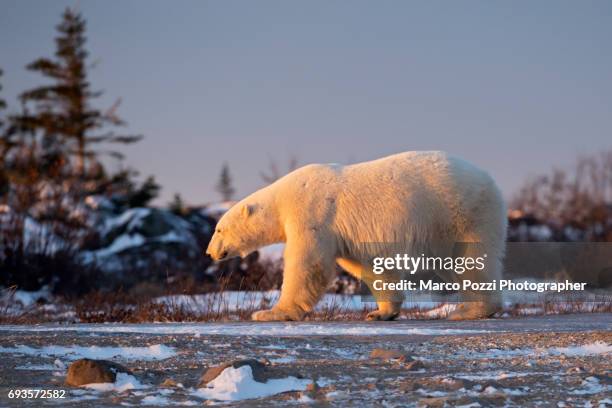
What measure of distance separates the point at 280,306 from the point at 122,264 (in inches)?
672

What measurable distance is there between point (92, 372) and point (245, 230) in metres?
5.12

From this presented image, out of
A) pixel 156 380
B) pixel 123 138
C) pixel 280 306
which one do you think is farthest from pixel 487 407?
pixel 123 138

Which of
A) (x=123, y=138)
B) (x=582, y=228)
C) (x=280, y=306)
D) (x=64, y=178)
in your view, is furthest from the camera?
(x=123, y=138)

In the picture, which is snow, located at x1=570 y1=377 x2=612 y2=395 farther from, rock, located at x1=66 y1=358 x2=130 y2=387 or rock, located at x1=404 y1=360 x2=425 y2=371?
rock, located at x1=66 y1=358 x2=130 y2=387

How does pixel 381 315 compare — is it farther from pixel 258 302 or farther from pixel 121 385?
pixel 121 385

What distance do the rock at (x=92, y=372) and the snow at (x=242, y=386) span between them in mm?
509

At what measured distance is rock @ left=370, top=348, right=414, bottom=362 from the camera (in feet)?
17.4

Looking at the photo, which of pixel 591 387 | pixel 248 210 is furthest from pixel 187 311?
pixel 591 387

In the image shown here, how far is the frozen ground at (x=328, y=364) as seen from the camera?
14.5ft

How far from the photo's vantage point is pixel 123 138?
48469mm

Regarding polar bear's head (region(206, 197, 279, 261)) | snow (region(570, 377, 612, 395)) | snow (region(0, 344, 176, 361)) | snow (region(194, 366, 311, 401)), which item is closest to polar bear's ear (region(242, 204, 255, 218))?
polar bear's head (region(206, 197, 279, 261))

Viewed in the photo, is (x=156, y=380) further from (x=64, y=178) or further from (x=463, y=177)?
(x=64, y=178)

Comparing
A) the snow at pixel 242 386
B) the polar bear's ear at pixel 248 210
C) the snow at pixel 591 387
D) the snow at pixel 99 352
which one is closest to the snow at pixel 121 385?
the snow at pixel 242 386

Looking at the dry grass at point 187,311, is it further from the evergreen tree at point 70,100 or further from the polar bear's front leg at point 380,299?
the evergreen tree at point 70,100
